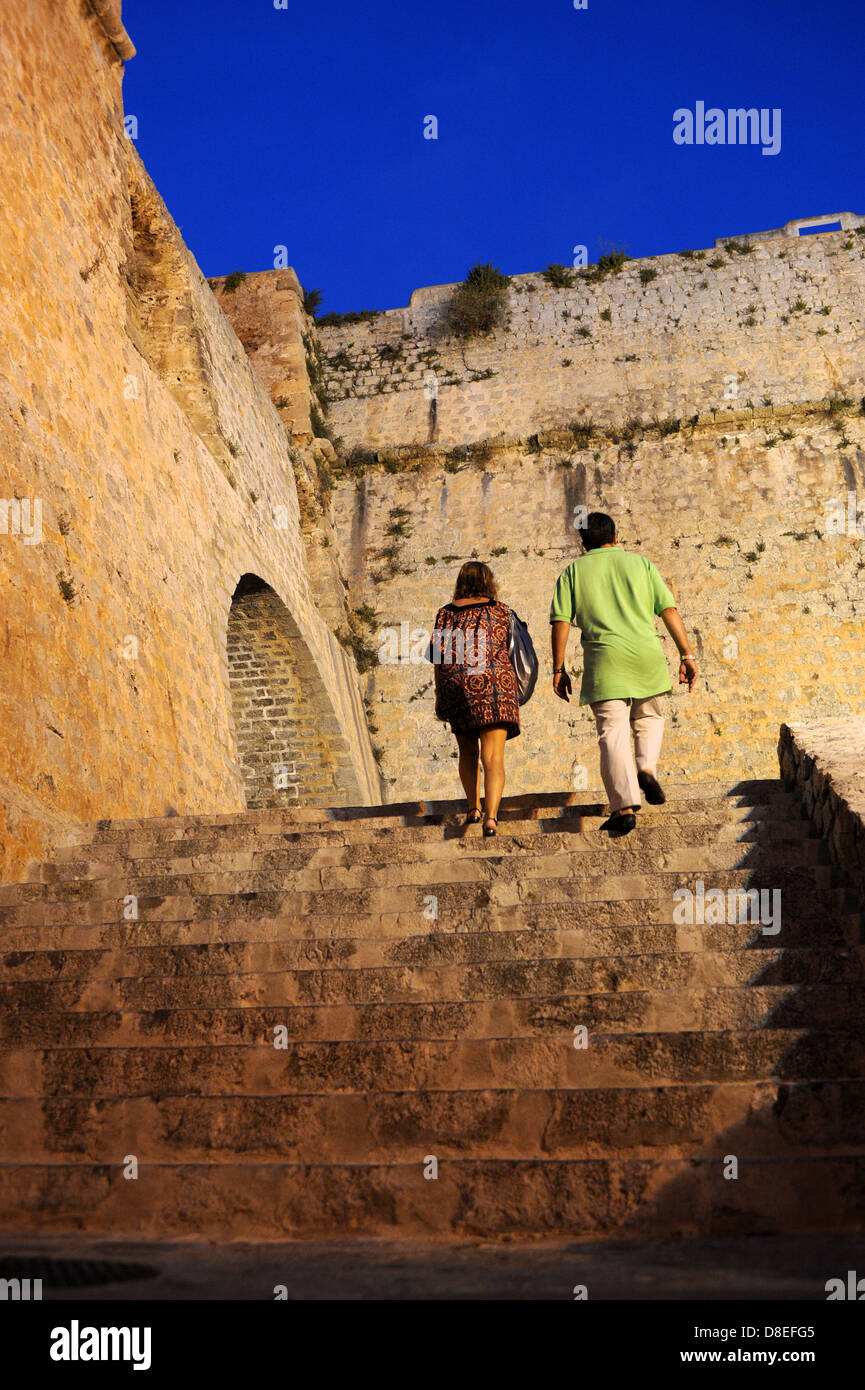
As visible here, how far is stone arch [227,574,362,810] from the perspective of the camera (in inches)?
531

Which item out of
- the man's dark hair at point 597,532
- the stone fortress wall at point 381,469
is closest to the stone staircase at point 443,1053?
the man's dark hair at point 597,532

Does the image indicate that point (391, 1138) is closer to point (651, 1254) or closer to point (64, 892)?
point (651, 1254)

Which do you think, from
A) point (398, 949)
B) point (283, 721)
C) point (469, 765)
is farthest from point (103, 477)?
point (283, 721)

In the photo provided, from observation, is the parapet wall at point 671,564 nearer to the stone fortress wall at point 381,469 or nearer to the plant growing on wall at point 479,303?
the stone fortress wall at point 381,469

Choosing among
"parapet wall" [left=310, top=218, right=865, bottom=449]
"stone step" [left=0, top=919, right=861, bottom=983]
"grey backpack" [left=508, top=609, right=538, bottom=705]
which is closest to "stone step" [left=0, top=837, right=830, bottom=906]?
"stone step" [left=0, top=919, right=861, bottom=983]

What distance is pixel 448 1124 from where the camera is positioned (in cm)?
346

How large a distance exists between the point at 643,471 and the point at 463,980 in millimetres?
13014

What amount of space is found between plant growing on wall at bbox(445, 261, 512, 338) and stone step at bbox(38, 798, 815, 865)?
12.4 m

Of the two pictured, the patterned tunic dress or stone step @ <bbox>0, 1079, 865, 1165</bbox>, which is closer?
stone step @ <bbox>0, 1079, 865, 1165</bbox>

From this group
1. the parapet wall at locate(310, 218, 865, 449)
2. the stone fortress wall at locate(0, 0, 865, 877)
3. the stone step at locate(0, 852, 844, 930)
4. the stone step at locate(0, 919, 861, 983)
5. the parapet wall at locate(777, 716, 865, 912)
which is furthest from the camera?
the parapet wall at locate(310, 218, 865, 449)

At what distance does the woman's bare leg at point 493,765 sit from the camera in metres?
5.75

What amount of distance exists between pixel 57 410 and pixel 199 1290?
6.43 metres

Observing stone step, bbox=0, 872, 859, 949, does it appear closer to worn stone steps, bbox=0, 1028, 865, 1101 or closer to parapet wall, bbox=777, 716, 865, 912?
parapet wall, bbox=777, 716, 865, 912
